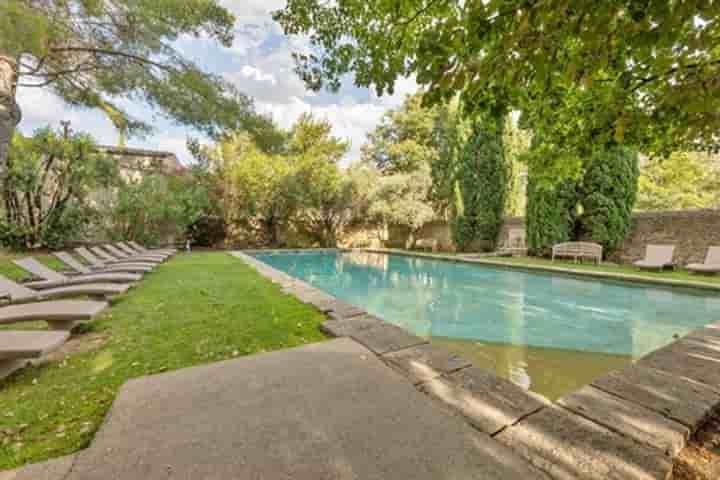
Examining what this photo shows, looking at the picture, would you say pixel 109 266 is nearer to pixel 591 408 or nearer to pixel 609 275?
pixel 591 408

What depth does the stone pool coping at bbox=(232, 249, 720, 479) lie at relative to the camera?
134 cm

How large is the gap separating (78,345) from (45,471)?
2.03 meters

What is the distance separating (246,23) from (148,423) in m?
7.44

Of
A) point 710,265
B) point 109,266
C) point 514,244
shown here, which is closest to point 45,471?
point 109,266

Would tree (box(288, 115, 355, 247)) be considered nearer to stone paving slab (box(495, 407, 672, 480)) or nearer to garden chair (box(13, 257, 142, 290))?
garden chair (box(13, 257, 142, 290))

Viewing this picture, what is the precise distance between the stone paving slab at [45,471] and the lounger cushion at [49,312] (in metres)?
1.91

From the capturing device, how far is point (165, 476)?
1.22 metres

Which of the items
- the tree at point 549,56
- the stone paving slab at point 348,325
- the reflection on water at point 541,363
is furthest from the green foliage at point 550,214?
the stone paving slab at point 348,325

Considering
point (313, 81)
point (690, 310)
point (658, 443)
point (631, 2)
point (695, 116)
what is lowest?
point (690, 310)

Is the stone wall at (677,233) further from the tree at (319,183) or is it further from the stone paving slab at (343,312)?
the tree at (319,183)

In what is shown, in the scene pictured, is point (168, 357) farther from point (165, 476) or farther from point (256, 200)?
point (256, 200)

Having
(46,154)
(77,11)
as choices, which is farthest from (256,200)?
(77,11)

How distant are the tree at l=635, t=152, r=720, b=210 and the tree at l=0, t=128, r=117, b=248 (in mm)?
25552

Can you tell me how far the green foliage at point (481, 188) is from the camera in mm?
13992
